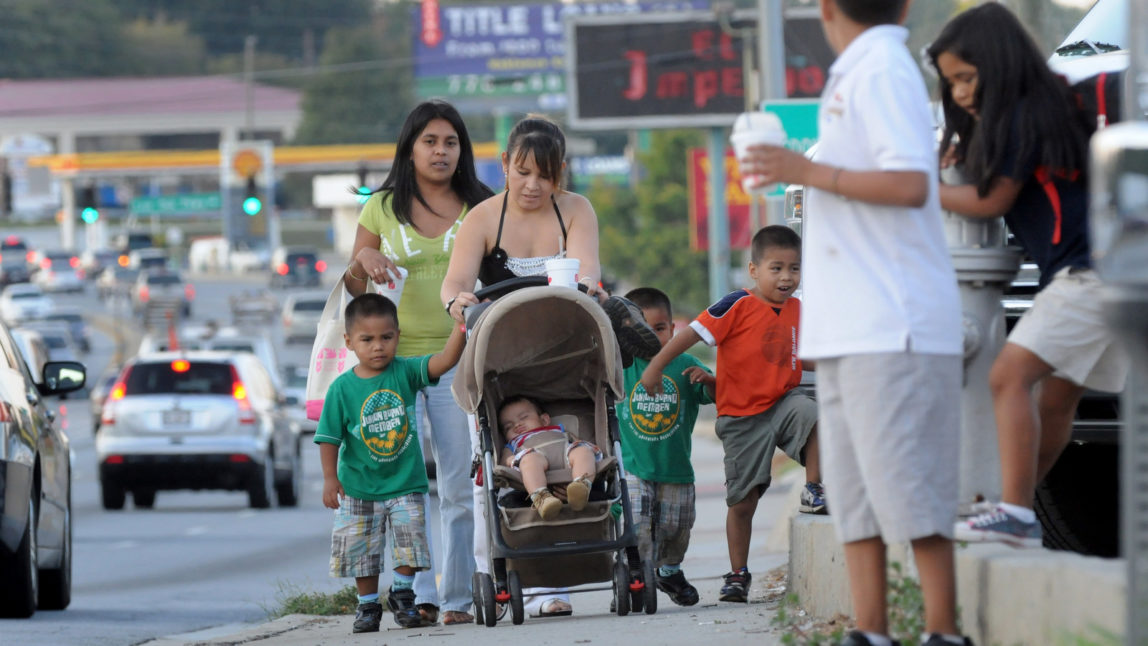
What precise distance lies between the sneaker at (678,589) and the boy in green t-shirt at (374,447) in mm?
1067

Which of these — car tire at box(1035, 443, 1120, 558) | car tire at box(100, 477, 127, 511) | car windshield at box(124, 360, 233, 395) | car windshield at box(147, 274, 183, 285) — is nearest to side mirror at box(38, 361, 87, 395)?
car tire at box(1035, 443, 1120, 558)

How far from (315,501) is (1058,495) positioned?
14.5m

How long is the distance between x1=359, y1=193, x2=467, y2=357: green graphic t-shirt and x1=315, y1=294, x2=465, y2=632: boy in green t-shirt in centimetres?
23

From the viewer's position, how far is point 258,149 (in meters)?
85.2

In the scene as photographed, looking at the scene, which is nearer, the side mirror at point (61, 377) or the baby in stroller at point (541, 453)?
the baby in stroller at point (541, 453)

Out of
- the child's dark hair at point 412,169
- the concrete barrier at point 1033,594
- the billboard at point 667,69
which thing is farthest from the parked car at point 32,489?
the billboard at point 667,69

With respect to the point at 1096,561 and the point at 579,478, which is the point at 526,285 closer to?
the point at 579,478

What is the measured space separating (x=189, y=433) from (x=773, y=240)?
43.7 ft

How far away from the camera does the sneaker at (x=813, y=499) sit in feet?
23.2

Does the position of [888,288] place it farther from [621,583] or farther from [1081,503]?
[1081,503]

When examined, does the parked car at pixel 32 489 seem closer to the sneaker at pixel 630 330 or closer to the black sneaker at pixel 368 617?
the black sneaker at pixel 368 617

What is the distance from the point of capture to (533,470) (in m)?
6.89

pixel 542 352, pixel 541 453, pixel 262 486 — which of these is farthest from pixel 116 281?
pixel 541 453

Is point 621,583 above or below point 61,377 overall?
below
